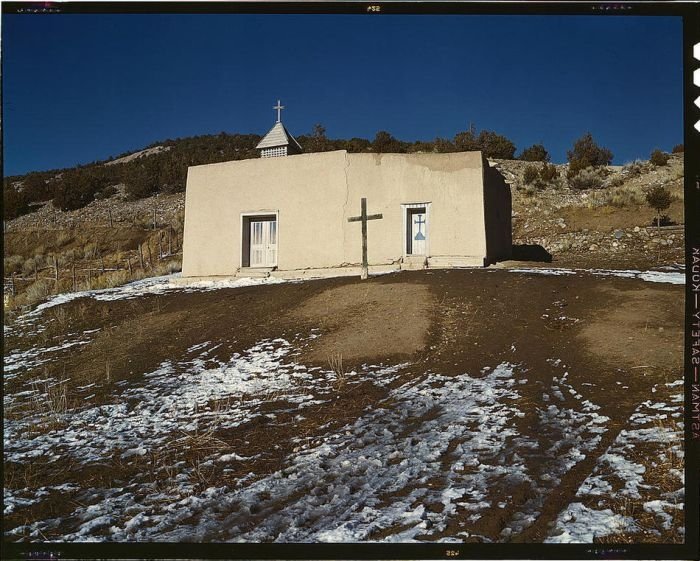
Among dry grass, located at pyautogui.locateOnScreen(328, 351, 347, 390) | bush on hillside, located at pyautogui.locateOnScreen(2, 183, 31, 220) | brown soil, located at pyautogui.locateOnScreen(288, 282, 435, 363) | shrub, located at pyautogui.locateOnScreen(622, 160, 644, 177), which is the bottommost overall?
dry grass, located at pyautogui.locateOnScreen(328, 351, 347, 390)

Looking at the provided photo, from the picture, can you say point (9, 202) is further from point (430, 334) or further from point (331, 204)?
point (331, 204)

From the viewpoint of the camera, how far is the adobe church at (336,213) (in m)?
10.8

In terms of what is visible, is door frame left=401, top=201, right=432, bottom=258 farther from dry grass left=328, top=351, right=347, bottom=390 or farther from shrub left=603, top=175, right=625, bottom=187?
shrub left=603, top=175, right=625, bottom=187

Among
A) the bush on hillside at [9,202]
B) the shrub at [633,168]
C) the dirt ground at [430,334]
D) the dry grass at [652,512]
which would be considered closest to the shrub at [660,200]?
the shrub at [633,168]

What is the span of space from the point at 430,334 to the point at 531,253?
468 inches

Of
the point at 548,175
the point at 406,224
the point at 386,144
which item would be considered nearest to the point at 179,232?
the point at 386,144

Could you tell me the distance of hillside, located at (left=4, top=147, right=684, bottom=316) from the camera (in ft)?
46.7

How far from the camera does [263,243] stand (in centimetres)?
1236

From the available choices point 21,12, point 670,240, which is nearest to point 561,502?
point 21,12

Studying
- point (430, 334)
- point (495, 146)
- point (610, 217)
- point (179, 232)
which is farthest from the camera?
point (495, 146)

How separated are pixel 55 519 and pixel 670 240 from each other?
49.2 feet

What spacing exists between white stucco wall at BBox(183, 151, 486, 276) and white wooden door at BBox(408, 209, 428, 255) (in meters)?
0.29

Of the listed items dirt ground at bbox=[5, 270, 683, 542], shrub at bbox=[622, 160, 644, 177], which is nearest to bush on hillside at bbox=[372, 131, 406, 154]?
shrub at bbox=[622, 160, 644, 177]

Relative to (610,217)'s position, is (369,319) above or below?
below
